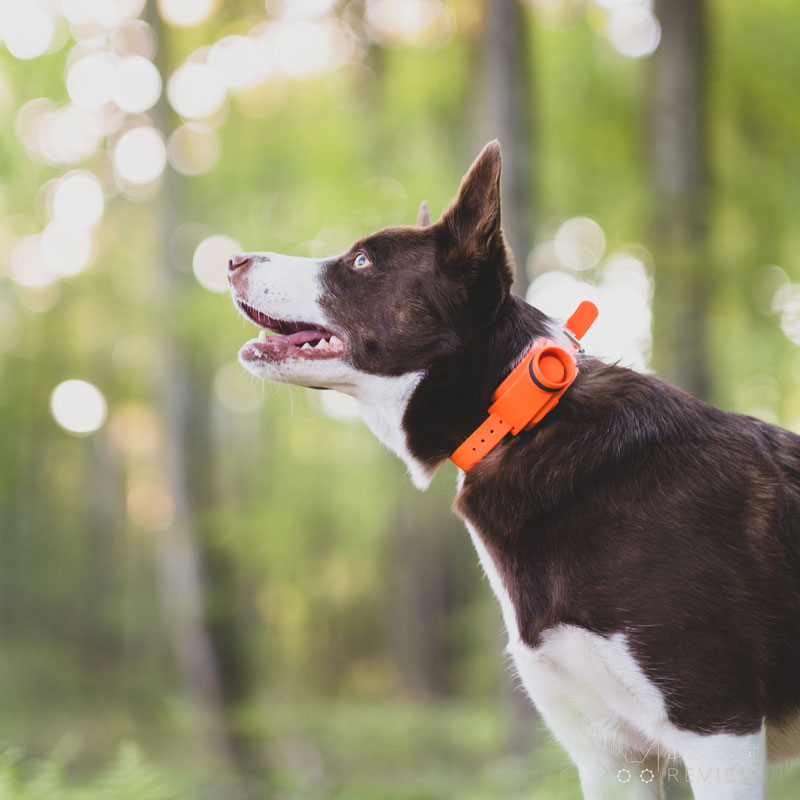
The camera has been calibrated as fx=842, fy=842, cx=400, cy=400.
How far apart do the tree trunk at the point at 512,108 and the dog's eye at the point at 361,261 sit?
310cm

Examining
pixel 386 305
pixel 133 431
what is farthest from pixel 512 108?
pixel 133 431

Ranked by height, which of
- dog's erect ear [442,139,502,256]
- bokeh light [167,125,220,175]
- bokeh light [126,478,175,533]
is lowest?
bokeh light [126,478,175,533]

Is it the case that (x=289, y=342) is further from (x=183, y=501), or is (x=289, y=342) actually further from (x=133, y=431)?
(x=133, y=431)

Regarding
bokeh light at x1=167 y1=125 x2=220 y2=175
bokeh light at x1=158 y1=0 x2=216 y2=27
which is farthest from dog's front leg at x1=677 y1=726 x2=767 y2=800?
bokeh light at x1=158 y1=0 x2=216 y2=27

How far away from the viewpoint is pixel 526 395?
2477 millimetres

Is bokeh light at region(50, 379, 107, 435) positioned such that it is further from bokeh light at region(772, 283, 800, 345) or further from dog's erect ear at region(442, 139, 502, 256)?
dog's erect ear at region(442, 139, 502, 256)

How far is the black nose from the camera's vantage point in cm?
296

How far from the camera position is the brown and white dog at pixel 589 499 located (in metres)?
2.21

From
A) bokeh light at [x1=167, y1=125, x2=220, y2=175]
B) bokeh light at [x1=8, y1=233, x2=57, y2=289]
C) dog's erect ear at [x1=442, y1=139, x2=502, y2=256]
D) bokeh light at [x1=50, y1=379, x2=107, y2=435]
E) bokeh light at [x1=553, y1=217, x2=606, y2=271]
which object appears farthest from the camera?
bokeh light at [x1=50, y1=379, x2=107, y2=435]

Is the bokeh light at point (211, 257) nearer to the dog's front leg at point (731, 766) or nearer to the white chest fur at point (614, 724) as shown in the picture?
the white chest fur at point (614, 724)

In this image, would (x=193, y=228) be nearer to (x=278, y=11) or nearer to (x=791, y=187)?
(x=278, y=11)

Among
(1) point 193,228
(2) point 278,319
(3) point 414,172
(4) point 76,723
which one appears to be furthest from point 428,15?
(4) point 76,723

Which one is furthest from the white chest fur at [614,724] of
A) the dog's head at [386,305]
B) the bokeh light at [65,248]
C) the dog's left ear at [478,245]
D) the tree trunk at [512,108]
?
the bokeh light at [65,248]

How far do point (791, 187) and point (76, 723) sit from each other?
1383 centimetres
